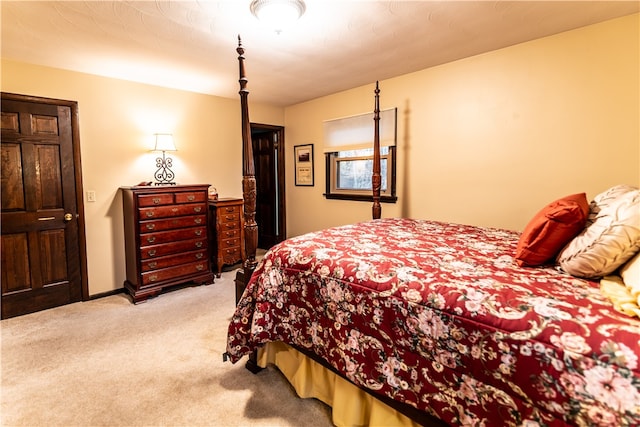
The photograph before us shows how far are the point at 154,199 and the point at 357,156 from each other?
8.06 feet

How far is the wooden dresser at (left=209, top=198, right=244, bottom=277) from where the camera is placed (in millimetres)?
3945

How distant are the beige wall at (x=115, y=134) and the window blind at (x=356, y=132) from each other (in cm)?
160

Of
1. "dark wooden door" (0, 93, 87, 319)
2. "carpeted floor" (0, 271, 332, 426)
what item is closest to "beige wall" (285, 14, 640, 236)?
"carpeted floor" (0, 271, 332, 426)

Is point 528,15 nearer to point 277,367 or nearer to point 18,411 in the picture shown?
point 277,367

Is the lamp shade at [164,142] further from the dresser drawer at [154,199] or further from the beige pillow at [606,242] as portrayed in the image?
the beige pillow at [606,242]

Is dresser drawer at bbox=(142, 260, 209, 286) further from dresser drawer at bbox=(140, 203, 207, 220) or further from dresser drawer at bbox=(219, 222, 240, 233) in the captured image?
dresser drawer at bbox=(140, 203, 207, 220)

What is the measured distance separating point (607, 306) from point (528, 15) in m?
2.17

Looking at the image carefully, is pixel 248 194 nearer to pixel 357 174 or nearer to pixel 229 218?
pixel 229 218

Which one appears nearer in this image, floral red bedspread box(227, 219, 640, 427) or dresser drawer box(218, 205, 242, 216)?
floral red bedspread box(227, 219, 640, 427)

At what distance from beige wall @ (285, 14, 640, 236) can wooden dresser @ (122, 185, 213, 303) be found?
225 centimetres

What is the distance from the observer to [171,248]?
348cm

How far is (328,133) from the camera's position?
4.38 meters

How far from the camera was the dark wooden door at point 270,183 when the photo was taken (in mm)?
5191

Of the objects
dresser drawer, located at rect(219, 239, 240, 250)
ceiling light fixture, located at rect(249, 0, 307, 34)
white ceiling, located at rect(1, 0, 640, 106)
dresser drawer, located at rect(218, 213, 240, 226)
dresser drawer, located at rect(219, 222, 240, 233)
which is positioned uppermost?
white ceiling, located at rect(1, 0, 640, 106)
